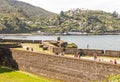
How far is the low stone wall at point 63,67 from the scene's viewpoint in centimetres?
2667

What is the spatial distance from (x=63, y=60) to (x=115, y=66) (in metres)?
6.64

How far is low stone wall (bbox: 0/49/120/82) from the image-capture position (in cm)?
2667

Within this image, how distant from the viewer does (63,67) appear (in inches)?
1207

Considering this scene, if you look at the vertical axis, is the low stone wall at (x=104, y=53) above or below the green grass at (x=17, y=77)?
above

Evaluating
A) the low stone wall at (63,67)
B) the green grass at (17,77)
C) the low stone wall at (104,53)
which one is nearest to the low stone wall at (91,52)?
the low stone wall at (104,53)

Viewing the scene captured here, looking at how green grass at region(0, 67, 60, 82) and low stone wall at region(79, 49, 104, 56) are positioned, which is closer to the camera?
green grass at region(0, 67, 60, 82)

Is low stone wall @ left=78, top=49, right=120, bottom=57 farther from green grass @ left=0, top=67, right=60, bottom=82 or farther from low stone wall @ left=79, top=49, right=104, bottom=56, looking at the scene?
green grass @ left=0, top=67, right=60, bottom=82

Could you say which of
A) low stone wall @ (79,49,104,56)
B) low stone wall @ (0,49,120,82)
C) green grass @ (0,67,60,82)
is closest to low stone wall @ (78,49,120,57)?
low stone wall @ (79,49,104,56)

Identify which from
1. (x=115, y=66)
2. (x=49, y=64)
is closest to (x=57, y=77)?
(x=49, y=64)

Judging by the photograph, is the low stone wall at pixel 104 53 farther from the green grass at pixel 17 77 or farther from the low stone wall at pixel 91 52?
the green grass at pixel 17 77

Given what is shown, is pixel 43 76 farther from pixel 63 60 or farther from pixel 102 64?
pixel 102 64

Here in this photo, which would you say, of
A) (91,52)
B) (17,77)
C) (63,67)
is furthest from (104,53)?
(17,77)

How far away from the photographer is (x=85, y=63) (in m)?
28.1

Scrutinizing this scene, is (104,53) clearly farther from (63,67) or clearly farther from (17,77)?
(17,77)
